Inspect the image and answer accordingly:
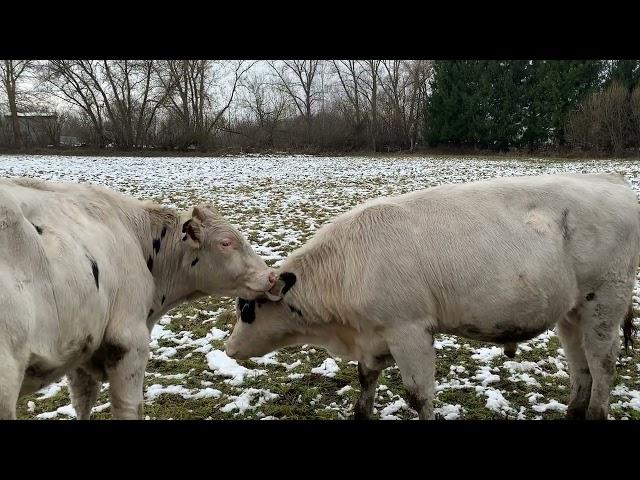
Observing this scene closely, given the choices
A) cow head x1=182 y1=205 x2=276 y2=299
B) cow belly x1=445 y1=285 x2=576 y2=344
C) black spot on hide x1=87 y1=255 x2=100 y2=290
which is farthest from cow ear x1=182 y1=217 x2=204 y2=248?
cow belly x1=445 y1=285 x2=576 y2=344

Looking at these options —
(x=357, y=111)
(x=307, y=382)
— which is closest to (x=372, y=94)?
(x=357, y=111)

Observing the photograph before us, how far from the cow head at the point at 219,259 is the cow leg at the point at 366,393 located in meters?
1.05

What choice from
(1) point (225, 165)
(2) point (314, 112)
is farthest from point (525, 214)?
(2) point (314, 112)

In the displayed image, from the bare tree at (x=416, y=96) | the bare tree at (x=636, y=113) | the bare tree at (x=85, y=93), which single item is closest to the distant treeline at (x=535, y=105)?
the bare tree at (x=636, y=113)

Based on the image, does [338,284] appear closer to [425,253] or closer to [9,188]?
[425,253]

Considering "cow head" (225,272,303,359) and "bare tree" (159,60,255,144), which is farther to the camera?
"bare tree" (159,60,255,144)

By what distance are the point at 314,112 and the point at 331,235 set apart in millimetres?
46301

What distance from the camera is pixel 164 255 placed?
12.3 ft

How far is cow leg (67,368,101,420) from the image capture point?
3523 millimetres

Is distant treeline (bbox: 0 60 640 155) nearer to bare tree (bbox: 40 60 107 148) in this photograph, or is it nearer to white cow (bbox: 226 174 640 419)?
bare tree (bbox: 40 60 107 148)

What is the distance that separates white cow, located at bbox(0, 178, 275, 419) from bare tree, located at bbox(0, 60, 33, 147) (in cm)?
3522

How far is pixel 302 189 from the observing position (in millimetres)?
17250
